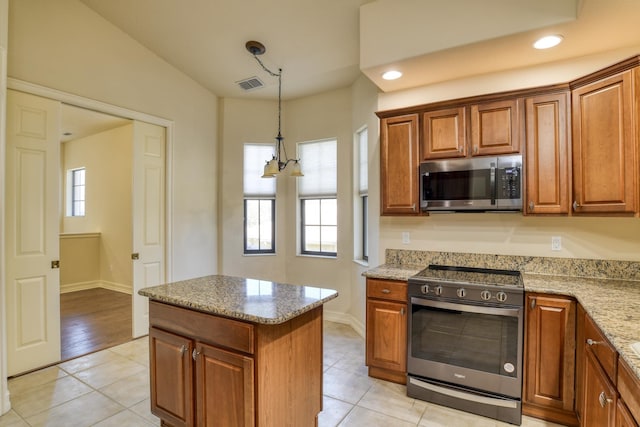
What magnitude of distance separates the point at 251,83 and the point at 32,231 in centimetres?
283

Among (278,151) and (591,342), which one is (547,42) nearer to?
(591,342)

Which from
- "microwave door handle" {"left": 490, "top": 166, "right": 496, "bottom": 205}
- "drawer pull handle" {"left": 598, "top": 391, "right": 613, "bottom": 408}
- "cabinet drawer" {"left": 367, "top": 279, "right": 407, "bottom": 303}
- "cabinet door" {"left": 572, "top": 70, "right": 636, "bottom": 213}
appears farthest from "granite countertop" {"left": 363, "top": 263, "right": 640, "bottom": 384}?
"microwave door handle" {"left": 490, "top": 166, "right": 496, "bottom": 205}

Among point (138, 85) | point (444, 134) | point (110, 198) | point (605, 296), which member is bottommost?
point (605, 296)

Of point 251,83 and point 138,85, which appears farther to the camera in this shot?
point 251,83

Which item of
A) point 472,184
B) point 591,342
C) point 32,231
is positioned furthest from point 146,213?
point 591,342

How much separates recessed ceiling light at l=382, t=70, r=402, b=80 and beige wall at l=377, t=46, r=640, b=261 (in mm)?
309

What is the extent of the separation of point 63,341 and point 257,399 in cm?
332

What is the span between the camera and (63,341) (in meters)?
3.69

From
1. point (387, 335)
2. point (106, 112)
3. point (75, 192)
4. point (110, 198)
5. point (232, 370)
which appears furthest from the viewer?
point (75, 192)

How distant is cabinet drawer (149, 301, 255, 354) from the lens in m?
1.67

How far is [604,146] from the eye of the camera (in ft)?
7.38

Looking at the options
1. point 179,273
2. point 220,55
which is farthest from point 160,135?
point 179,273

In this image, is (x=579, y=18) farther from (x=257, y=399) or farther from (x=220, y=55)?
(x=220, y=55)

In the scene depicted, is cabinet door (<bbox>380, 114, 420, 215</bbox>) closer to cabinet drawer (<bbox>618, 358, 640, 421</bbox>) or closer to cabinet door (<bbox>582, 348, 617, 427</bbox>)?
cabinet door (<bbox>582, 348, 617, 427</bbox>)
